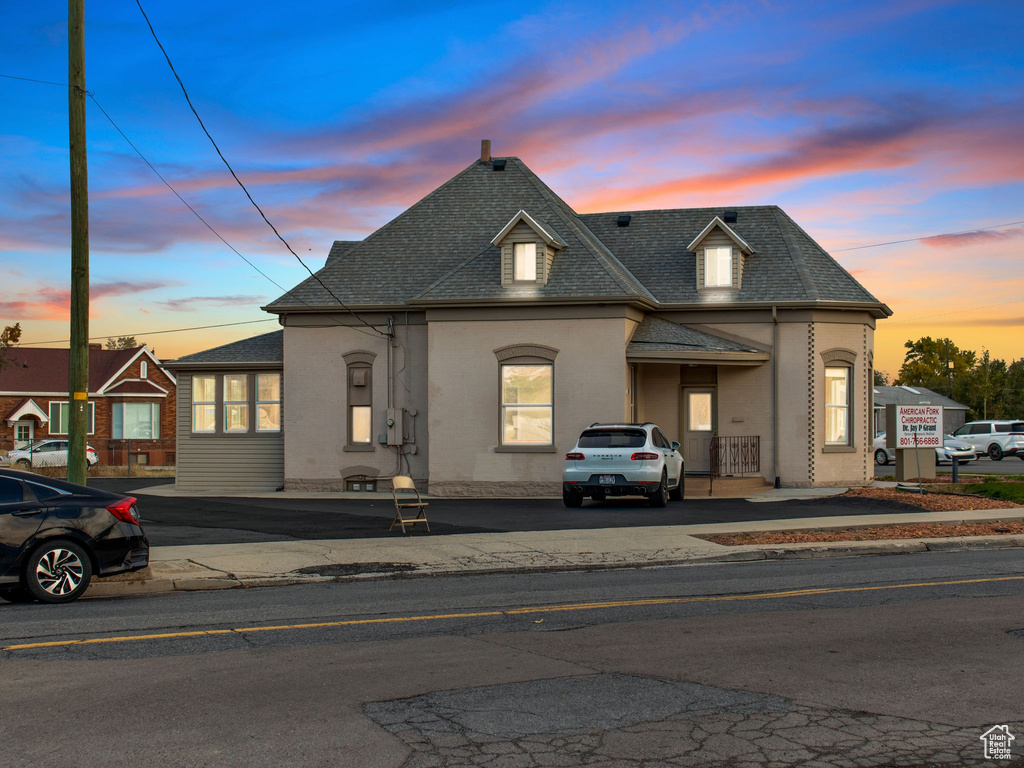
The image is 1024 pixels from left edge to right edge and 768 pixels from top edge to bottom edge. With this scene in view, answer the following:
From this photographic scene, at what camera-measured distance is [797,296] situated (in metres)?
26.6

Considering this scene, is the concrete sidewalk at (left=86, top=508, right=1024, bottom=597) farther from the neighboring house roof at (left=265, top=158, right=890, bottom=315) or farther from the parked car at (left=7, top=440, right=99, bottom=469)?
the parked car at (left=7, top=440, right=99, bottom=469)

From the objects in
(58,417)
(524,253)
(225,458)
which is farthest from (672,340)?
(58,417)

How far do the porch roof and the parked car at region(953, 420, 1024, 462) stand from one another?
2839 centimetres

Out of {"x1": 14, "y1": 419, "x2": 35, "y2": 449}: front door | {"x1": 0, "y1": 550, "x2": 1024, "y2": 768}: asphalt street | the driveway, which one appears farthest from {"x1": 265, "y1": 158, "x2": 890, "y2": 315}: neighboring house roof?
{"x1": 14, "y1": 419, "x2": 35, "y2": 449}: front door

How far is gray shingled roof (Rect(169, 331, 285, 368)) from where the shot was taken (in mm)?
28750

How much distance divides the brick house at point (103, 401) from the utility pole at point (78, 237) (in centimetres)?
4620

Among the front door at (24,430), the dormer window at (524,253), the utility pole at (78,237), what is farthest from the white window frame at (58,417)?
the utility pole at (78,237)

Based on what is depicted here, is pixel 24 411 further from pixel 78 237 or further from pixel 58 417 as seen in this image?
pixel 78 237

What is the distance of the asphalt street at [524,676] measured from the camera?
5656mm

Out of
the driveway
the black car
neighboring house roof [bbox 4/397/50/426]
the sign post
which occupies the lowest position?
the driveway

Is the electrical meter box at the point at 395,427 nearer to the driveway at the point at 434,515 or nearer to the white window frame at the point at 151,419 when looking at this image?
the driveway at the point at 434,515

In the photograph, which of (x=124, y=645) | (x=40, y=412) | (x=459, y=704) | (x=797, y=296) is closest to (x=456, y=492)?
(x=797, y=296)

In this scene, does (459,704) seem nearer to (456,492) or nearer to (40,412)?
(456,492)

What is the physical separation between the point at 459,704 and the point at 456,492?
1895 cm
